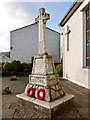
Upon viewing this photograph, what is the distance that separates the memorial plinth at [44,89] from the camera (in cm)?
364

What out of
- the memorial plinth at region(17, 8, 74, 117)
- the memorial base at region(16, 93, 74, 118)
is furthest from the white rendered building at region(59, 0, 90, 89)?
the memorial base at region(16, 93, 74, 118)

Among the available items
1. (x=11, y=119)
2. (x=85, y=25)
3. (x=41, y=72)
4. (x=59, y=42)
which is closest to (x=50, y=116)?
(x=11, y=119)

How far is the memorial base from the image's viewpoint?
345 cm

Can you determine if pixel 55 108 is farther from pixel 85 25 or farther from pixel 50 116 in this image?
pixel 85 25

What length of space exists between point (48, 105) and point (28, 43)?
52.9ft

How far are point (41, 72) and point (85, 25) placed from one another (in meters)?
5.02

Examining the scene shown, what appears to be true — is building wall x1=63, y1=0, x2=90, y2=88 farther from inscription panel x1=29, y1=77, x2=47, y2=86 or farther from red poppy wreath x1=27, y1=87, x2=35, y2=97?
red poppy wreath x1=27, y1=87, x2=35, y2=97

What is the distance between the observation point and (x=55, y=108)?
3520 mm

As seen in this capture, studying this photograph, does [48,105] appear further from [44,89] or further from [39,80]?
[39,80]

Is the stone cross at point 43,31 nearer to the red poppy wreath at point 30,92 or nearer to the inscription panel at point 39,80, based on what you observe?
the inscription panel at point 39,80

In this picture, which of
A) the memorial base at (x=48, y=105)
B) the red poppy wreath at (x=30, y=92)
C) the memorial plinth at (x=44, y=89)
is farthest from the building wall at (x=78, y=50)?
the red poppy wreath at (x=30, y=92)

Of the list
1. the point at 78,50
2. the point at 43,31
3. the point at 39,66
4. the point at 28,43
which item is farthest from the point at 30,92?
the point at 28,43

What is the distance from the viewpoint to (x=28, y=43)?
19.1 meters

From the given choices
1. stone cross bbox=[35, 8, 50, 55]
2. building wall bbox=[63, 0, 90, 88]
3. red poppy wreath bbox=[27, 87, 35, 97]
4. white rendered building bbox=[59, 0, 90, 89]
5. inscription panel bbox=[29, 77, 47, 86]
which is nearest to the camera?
inscription panel bbox=[29, 77, 47, 86]
